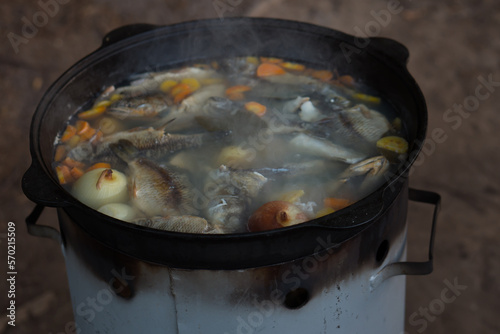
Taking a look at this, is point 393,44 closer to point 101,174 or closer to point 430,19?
point 101,174

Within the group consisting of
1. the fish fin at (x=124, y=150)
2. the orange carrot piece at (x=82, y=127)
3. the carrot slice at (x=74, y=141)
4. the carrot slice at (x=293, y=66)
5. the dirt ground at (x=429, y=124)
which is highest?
the carrot slice at (x=293, y=66)

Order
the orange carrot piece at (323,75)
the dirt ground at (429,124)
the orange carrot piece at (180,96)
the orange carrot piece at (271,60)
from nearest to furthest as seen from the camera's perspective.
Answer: the orange carrot piece at (180,96), the orange carrot piece at (323,75), the orange carrot piece at (271,60), the dirt ground at (429,124)

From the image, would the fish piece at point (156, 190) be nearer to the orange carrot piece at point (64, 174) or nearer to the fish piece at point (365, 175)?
the orange carrot piece at point (64, 174)

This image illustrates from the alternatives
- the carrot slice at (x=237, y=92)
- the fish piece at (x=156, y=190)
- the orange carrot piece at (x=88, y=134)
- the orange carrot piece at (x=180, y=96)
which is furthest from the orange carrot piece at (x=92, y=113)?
the carrot slice at (x=237, y=92)

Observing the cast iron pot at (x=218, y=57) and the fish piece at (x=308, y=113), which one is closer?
the cast iron pot at (x=218, y=57)

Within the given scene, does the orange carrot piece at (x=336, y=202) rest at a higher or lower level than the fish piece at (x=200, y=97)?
higher

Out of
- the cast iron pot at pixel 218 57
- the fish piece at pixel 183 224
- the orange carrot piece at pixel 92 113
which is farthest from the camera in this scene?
the orange carrot piece at pixel 92 113
